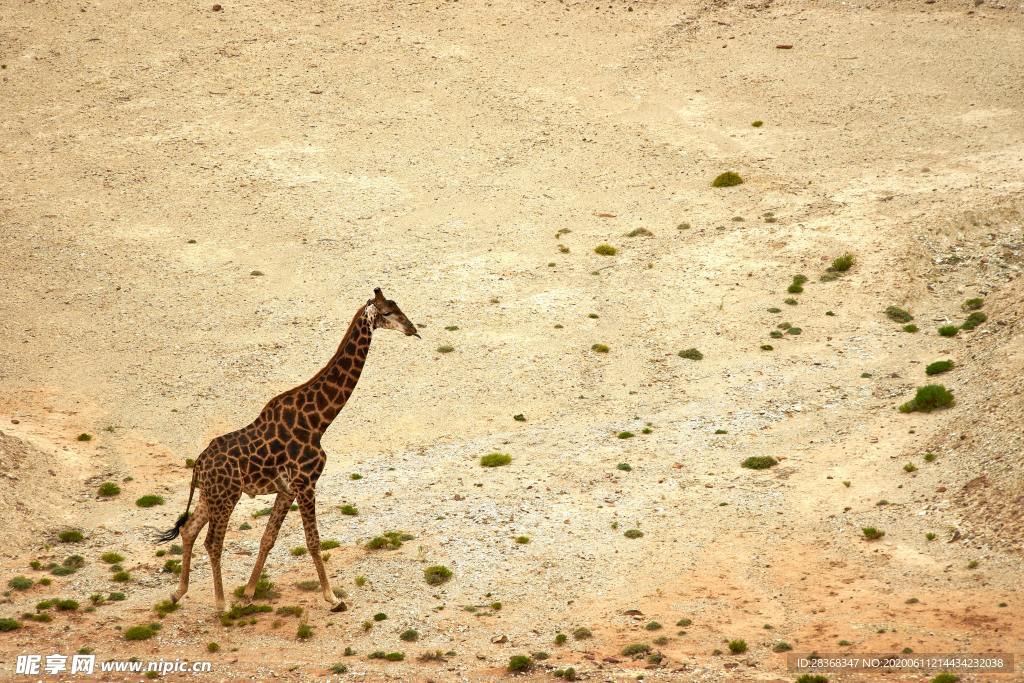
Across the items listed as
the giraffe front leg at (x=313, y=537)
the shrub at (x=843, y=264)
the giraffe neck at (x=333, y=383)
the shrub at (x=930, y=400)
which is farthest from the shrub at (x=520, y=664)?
the shrub at (x=843, y=264)

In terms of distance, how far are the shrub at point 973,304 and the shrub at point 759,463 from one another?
1344 centimetres

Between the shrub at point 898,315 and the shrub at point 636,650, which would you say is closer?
the shrub at point 636,650

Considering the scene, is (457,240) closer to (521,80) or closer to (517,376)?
(517,376)

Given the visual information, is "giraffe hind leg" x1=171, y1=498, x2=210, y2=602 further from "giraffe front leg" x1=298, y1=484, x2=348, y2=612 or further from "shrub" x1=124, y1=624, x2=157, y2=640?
"giraffe front leg" x1=298, y1=484, x2=348, y2=612

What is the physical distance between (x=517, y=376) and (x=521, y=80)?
1170 inches

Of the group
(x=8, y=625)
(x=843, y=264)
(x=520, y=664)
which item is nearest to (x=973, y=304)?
(x=843, y=264)

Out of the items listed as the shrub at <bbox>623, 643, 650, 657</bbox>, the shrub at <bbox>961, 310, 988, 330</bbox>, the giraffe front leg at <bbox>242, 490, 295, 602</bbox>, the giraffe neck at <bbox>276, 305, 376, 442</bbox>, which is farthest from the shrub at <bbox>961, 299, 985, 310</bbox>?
the giraffe front leg at <bbox>242, 490, 295, 602</bbox>

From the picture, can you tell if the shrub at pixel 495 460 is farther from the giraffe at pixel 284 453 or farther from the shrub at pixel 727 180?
the shrub at pixel 727 180

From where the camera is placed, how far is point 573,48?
7362 cm

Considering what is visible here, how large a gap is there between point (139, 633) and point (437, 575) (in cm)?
782

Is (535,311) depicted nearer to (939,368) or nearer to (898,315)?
(898,315)

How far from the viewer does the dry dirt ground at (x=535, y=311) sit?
3091 cm

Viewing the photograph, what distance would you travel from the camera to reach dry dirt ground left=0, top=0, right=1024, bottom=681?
1217 inches

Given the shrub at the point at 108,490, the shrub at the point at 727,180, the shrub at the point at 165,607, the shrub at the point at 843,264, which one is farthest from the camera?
the shrub at the point at 727,180
